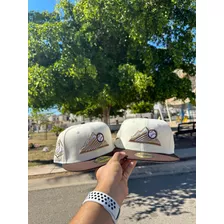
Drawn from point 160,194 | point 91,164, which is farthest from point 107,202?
point 160,194

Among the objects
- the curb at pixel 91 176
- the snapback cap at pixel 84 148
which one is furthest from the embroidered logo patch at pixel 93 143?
the curb at pixel 91 176

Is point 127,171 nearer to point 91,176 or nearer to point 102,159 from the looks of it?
point 102,159

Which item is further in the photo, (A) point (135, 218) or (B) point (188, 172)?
(B) point (188, 172)

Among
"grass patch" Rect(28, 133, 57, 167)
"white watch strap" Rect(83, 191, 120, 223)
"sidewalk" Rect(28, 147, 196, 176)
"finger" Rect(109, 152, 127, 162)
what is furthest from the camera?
"grass patch" Rect(28, 133, 57, 167)

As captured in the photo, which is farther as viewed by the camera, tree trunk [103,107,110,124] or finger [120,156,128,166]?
tree trunk [103,107,110,124]

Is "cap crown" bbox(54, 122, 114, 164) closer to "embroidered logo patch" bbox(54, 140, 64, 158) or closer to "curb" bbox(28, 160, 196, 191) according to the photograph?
"embroidered logo patch" bbox(54, 140, 64, 158)

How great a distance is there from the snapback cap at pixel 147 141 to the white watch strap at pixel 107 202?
0.20m

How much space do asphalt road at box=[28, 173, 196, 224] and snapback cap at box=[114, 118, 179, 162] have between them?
1.20m

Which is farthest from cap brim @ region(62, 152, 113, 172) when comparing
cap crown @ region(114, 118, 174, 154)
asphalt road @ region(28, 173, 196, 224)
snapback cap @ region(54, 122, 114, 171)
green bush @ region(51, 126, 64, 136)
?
green bush @ region(51, 126, 64, 136)

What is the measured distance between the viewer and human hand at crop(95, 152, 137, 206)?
0.63 meters

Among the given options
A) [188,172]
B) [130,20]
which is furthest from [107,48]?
[188,172]

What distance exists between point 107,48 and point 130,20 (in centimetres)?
49
